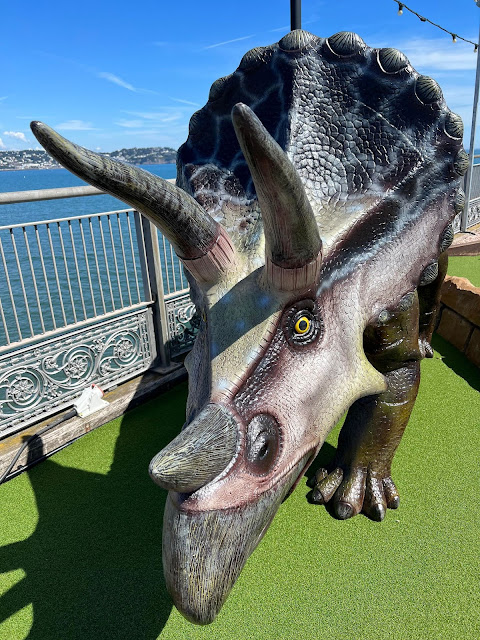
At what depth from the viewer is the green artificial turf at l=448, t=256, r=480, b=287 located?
22.1 ft

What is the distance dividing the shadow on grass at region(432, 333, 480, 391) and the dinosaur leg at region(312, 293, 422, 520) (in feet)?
5.50

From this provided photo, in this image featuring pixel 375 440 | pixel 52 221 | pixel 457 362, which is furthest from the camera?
pixel 457 362

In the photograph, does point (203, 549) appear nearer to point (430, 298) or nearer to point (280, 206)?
point (280, 206)

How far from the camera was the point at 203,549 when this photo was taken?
4.50ft

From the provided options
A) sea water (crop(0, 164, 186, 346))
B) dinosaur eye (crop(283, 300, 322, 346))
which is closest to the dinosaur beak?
dinosaur eye (crop(283, 300, 322, 346))

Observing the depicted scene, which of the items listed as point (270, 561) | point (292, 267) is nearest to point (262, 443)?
point (292, 267)

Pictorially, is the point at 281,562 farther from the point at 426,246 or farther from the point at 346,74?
the point at 346,74

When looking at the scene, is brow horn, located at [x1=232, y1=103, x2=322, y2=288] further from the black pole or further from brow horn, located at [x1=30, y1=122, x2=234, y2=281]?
the black pole

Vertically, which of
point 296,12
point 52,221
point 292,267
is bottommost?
point 292,267

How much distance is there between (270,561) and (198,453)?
138cm

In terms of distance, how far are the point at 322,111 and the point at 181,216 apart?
1.23 metres

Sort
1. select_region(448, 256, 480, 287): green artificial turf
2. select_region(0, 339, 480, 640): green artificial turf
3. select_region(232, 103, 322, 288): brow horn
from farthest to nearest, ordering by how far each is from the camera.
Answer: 1. select_region(448, 256, 480, 287): green artificial turf
2. select_region(0, 339, 480, 640): green artificial turf
3. select_region(232, 103, 322, 288): brow horn

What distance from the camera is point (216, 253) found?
158 cm

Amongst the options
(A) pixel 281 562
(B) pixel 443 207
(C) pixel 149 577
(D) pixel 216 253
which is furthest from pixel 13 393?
(B) pixel 443 207
